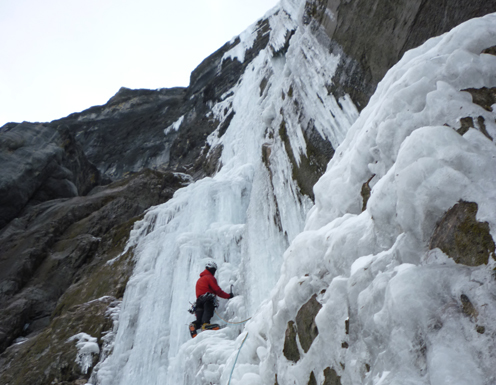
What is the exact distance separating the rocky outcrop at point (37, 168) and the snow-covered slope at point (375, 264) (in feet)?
43.7

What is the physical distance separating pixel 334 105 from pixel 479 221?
167 inches

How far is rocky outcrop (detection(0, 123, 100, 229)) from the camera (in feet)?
55.9

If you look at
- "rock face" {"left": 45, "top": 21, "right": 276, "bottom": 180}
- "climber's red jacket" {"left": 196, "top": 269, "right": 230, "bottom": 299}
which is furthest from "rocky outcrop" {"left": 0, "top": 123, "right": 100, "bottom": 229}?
"climber's red jacket" {"left": 196, "top": 269, "right": 230, "bottom": 299}

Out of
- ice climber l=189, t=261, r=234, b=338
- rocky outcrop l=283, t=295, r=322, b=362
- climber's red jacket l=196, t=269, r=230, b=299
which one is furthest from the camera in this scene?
climber's red jacket l=196, t=269, r=230, b=299

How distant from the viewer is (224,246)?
25.1ft

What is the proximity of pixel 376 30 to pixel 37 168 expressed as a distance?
17772 mm

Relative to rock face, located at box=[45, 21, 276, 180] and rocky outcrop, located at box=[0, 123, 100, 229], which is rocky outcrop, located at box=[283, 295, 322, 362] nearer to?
rock face, located at box=[45, 21, 276, 180]

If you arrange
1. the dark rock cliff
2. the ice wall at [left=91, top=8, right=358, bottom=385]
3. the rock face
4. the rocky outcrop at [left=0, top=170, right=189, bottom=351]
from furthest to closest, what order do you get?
the rock face, the rocky outcrop at [left=0, top=170, right=189, bottom=351], the ice wall at [left=91, top=8, right=358, bottom=385], the dark rock cliff

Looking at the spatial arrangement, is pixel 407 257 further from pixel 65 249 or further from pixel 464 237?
pixel 65 249

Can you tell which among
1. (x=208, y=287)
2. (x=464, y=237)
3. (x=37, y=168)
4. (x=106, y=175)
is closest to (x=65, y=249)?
(x=208, y=287)

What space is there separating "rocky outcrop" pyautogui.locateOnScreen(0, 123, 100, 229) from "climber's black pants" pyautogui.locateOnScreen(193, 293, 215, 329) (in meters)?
14.3

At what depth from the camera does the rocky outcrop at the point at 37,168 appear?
17047 mm

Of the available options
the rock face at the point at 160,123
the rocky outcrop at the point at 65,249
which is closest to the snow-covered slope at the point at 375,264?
the rocky outcrop at the point at 65,249

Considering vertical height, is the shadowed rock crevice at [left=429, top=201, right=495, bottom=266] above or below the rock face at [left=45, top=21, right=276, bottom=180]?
below
